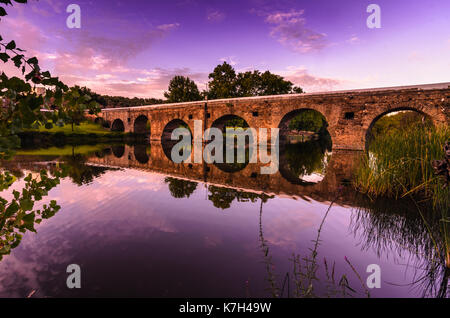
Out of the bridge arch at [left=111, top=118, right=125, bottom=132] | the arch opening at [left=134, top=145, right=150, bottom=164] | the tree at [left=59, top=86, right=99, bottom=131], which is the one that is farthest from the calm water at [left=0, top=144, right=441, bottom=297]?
the bridge arch at [left=111, top=118, right=125, bottom=132]

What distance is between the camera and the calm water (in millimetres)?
2402

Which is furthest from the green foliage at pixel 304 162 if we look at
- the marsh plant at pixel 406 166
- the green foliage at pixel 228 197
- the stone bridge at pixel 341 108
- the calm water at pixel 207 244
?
the calm water at pixel 207 244

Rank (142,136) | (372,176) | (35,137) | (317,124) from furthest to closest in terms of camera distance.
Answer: (317,124) → (142,136) → (35,137) → (372,176)

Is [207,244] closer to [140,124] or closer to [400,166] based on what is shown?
[400,166]

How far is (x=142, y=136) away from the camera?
33094mm

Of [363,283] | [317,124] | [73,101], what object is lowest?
[363,283]

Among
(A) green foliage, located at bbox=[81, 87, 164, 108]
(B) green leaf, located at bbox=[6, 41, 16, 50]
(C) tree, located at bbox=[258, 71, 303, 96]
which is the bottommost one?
(B) green leaf, located at bbox=[6, 41, 16, 50]

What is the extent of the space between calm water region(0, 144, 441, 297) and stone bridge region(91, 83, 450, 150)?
32.7ft

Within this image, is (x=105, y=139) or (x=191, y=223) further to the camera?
(x=105, y=139)

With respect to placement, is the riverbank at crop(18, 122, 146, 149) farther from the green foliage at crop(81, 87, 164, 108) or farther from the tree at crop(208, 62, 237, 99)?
the green foliage at crop(81, 87, 164, 108)

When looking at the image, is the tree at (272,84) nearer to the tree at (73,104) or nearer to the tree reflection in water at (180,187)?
the tree reflection in water at (180,187)

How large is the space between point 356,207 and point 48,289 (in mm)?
5397

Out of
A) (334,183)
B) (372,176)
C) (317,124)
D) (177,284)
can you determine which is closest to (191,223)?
(177,284)

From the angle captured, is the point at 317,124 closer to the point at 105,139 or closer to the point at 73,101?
Answer: the point at 105,139
